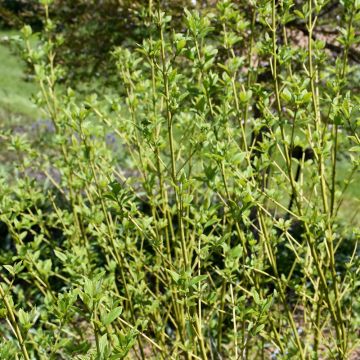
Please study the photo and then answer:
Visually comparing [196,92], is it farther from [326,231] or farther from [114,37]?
[114,37]

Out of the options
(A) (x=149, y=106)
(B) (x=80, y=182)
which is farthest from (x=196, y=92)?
(B) (x=80, y=182)

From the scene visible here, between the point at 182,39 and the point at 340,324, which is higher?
the point at 182,39

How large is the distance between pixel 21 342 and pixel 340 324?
1106 mm

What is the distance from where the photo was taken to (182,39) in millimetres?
1593

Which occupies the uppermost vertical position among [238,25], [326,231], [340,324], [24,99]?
[238,25]

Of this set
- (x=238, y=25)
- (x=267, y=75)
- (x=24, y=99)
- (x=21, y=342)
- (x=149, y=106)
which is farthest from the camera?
(x=24, y=99)

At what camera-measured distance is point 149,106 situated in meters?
2.62

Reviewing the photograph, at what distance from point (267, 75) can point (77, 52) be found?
1759 mm

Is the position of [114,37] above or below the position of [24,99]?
above

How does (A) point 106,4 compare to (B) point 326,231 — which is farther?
(A) point 106,4

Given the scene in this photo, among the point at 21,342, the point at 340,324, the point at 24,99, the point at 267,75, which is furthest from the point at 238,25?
the point at 24,99

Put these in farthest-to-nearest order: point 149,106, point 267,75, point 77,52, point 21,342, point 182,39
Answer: point 77,52, point 267,75, point 149,106, point 182,39, point 21,342

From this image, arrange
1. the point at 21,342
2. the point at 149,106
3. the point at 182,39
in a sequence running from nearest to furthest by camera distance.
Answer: the point at 21,342, the point at 182,39, the point at 149,106

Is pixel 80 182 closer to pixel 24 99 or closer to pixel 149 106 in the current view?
pixel 149 106
